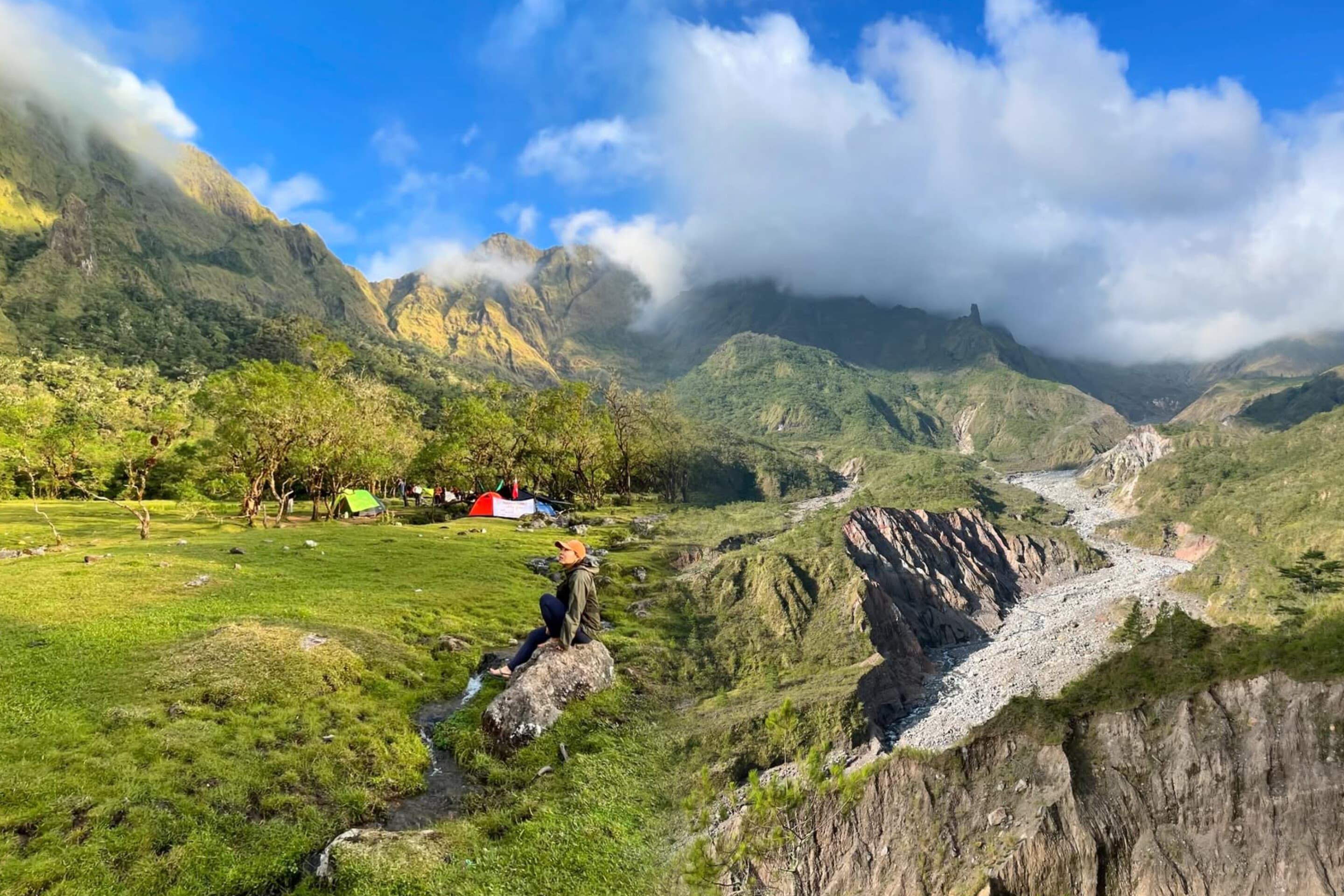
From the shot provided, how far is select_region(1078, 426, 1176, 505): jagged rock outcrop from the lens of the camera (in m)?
165

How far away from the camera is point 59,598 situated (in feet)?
69.3

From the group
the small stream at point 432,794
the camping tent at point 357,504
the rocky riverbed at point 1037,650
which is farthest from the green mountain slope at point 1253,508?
the camping tent at point 357,504

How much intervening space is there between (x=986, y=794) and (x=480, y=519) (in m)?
54.6

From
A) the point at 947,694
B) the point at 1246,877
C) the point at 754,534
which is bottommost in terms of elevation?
the point at 947,694

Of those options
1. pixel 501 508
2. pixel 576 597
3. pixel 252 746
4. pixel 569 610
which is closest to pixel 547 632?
pixel 569 610

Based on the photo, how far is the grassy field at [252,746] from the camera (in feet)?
30.4

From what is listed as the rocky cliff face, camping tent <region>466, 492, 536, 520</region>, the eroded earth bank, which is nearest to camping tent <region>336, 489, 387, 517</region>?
camping tent <region>466, 492, 536, 520</region>

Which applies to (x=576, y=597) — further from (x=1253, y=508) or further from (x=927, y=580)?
(x=1253, y=508)

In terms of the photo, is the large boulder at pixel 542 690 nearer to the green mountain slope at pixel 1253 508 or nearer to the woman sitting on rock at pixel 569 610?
the woman sitting on rock at pixel 569 610

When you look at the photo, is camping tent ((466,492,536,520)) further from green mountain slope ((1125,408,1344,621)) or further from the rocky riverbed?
green mountain slope ((1125,408,1344,621))

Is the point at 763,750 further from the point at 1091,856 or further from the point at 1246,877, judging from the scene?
the point at 1246,877

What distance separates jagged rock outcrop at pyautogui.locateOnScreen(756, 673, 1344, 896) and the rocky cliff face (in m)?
6.19

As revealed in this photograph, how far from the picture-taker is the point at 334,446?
163ft

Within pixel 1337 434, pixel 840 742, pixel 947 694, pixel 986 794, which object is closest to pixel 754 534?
pixel 947 694
